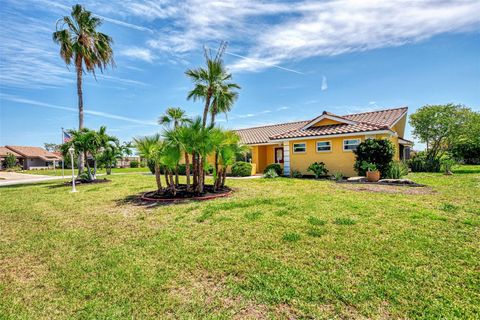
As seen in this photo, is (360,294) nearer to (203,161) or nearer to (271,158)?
(203,161)

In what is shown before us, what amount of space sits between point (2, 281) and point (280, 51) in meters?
15.0

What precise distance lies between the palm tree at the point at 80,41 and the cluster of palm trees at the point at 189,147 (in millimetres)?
13113

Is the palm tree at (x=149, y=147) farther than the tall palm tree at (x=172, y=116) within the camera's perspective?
No

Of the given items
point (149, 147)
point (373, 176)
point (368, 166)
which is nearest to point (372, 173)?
point (373, 176)

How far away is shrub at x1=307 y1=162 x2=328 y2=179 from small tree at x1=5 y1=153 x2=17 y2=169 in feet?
200

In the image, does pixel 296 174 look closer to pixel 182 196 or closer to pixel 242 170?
pixel 242 170

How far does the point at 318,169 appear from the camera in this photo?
637 inches

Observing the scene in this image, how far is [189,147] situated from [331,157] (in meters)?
11.0

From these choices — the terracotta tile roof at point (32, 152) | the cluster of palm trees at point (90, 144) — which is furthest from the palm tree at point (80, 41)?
the terracotta tile roof at point (32, 152)

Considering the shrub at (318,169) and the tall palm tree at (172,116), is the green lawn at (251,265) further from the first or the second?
the shrub at (318,169)

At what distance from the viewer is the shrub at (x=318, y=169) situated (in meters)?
16.2

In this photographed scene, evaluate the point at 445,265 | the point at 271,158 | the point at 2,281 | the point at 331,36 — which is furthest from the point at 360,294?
the point at 271,158

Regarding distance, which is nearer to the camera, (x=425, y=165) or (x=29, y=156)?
(x=425, y=165)

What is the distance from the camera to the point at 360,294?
2.95 m
